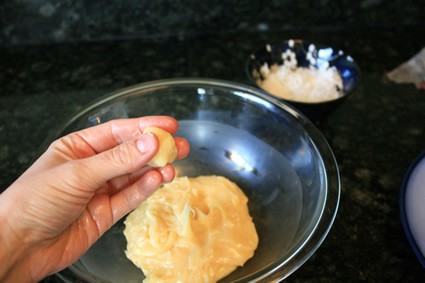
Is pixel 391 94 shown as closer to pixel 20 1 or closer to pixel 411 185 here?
pixel 411 185

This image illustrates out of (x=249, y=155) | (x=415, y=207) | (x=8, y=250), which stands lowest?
(x=415, y=207)

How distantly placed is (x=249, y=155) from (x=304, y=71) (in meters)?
0.49

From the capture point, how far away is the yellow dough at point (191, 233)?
97 centimetres

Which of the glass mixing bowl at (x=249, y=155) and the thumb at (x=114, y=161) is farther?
the glass mixing bowl at (x=249, y=155)

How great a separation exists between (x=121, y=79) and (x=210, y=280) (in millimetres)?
1051

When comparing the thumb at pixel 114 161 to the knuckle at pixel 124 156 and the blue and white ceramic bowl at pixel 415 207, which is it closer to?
the knuckle at pixel 124 156

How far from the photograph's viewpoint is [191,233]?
100 cm

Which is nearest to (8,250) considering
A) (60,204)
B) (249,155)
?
(60,204)

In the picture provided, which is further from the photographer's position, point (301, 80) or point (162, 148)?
point (301, 80)

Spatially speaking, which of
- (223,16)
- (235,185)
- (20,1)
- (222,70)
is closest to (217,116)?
(235,185)

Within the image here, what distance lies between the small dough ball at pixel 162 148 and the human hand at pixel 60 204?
5 centimetres

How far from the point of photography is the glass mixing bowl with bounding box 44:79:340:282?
0.97 meters

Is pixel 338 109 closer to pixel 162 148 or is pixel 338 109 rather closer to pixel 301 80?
pixel 301 80

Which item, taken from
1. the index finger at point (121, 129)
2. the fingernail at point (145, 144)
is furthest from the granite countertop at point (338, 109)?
the fingernail at point (145, 144)
